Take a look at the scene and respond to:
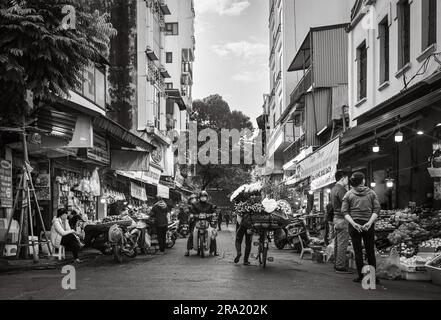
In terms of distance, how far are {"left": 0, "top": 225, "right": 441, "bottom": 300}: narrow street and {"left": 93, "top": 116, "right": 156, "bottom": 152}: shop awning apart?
17.9ft

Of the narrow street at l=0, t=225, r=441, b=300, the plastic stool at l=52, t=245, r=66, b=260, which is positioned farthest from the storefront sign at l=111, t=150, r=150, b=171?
the narrow street at l=0, t=225, r=441, b=300

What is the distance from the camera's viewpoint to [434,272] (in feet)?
31.8

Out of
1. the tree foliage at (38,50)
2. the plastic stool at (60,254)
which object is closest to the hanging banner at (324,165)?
the tree foliage at (38,50)

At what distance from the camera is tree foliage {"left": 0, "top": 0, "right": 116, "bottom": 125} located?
10.4 meters

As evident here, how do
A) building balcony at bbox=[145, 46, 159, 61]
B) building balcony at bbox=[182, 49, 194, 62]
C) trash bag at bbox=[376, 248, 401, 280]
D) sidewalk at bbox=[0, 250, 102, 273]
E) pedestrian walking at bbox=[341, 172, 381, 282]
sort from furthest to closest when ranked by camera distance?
building balcony at bbox=[182, 49, 194, 62]
building balcony at bbox=[145, 46, 159, 61]
sidewalk at bbox=[0, 250, 102, 273]
trash bag at bbox=[376, 248, 401, 280]
pedestrian walking at bbox=[341, 172, 381, 282]

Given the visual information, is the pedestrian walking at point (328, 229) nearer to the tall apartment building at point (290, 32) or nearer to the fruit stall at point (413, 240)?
the fruit stall at point (413, 240)

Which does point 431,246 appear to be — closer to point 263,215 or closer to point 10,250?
point 263,215

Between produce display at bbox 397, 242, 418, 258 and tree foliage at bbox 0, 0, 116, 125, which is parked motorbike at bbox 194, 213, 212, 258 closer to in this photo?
tree foliage at bbox 0, 0, 116, 125

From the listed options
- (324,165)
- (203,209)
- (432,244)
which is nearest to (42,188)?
(203,209)

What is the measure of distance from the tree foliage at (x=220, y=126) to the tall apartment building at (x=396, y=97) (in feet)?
122

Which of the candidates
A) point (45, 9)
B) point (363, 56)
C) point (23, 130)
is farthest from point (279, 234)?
point (363, 56)

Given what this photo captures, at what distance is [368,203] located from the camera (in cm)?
949

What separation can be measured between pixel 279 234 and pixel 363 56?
377 inches
